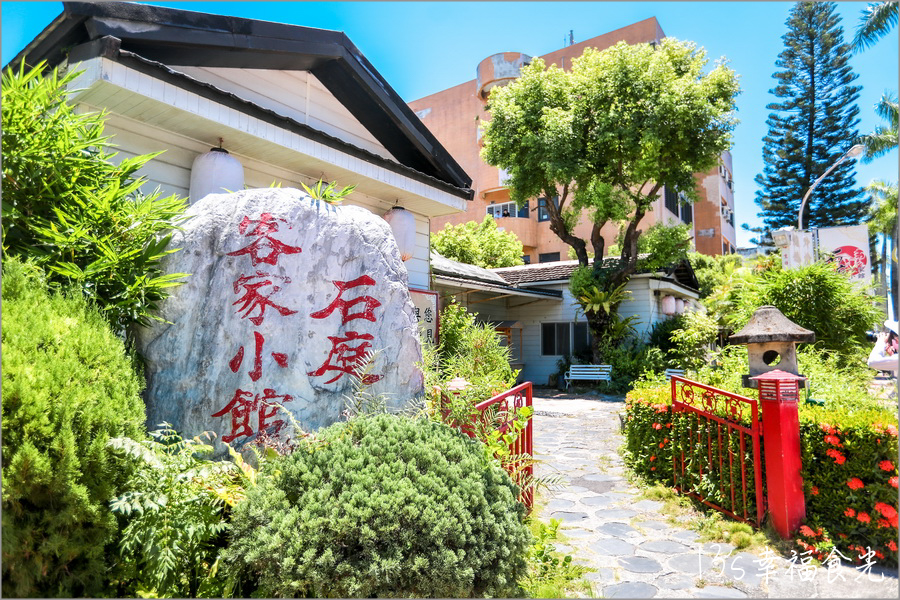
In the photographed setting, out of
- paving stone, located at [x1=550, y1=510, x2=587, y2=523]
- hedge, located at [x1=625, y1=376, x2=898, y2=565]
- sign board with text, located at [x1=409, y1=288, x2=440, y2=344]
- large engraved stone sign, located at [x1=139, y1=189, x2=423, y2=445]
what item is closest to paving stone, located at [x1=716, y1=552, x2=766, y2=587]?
hedge, located at [x1=625, y1=376, x2=898, y2=565]

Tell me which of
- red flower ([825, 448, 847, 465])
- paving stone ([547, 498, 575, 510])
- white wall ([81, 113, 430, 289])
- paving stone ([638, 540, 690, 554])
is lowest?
paving stone ([638, 540, 690, 554])

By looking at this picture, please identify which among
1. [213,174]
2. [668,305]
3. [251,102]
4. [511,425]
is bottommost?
[511,425]

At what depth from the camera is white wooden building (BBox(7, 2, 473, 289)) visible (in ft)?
16.3

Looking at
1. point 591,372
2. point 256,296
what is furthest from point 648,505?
point 591,372

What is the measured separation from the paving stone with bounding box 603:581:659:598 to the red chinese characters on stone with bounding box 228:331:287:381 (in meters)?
2.82

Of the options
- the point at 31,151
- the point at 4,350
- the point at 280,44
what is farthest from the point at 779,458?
the point at 280,44

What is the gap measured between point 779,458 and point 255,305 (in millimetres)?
4322

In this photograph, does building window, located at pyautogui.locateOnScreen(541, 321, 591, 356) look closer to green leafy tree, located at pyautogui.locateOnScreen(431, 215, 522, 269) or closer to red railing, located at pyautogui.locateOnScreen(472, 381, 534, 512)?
green leafy tree, located at pyautogui.locateOnScreen(431, 215, 522, 269)

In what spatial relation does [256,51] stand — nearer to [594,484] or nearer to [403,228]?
[403,228]

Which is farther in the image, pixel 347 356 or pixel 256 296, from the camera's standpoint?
pixel 347 356

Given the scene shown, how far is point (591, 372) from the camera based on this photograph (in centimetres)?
1587

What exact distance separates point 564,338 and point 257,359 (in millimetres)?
15502

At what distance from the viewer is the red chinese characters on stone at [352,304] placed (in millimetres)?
4383

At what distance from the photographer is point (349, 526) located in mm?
2828
